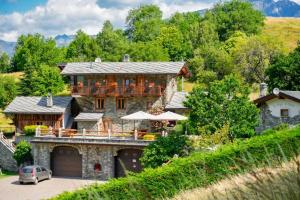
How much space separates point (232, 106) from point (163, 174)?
12914 millimetres

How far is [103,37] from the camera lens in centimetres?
8931

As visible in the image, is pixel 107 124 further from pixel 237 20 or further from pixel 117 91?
pixel 237 20

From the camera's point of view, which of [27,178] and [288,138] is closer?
[288,138]

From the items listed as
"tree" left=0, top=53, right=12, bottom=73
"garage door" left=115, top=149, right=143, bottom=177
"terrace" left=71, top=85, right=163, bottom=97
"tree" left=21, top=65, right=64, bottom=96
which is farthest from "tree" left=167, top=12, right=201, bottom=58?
"garage door" left=115, top=149, right=143, bottom=177

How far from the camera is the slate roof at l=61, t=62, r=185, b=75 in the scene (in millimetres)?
48469

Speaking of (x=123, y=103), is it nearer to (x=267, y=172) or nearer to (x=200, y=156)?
(x=200, y=156)

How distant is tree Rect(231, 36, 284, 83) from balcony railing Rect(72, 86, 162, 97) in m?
20.2

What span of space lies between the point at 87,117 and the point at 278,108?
19.1 meters

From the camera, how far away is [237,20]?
93.4 metres

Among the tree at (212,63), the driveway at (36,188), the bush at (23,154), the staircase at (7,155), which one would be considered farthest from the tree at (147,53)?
the driveway at (36,188)

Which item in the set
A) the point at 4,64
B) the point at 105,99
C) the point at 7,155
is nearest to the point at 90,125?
the point at 105,99

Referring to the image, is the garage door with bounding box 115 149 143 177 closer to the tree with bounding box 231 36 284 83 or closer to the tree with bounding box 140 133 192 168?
the tree with bounding box 140 133 192 168

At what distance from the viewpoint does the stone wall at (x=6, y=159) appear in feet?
153

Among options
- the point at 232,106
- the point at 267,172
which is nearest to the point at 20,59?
the point at 232,106
